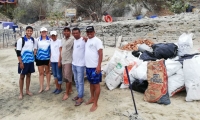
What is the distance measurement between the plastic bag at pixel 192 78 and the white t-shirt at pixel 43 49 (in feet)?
7.86

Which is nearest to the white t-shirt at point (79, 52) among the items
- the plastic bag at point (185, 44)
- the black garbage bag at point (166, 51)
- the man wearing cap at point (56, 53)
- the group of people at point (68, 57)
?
the group of people at point (68, 57)

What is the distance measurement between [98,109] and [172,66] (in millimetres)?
1397

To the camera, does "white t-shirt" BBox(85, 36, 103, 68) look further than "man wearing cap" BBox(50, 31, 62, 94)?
No

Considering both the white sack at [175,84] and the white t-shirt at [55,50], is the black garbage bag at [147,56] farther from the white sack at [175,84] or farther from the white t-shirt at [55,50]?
the white t-shirt at [55,50]

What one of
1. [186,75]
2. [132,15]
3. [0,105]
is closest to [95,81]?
[186,75]

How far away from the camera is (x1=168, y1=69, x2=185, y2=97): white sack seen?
356 cm

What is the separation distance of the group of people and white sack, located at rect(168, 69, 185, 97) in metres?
1.15

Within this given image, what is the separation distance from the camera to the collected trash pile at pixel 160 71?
342 cm

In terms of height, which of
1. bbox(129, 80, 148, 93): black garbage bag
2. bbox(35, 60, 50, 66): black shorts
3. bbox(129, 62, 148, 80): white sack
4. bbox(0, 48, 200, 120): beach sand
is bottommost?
bbox(0, 48, 200, 120): beach sand

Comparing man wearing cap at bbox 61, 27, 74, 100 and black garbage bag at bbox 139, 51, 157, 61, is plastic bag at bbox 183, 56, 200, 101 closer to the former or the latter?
black garbage bag at bbox 139, 51, 157, 61

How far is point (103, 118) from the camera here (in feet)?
10.5

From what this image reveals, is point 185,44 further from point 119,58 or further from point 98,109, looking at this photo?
point 98,109

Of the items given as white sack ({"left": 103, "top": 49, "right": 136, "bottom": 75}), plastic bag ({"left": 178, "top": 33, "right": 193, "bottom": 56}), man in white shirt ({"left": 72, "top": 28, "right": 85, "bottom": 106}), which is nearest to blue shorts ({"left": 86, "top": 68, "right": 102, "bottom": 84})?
man in white shirt ({"left": 72, "top": 28, "right": 85, "bottom": 106})

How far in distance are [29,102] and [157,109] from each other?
2268 millimetres
